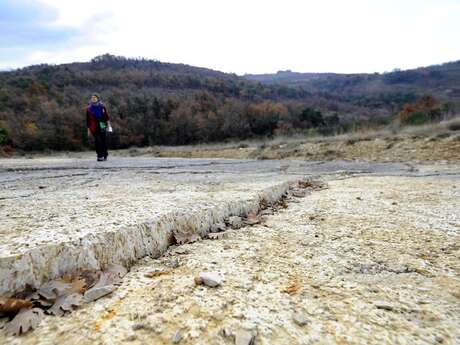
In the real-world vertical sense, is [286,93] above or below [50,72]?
below

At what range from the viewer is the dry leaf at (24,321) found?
1.00m

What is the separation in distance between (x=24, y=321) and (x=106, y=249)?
44 cm

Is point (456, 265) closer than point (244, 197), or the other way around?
point (456, 265)

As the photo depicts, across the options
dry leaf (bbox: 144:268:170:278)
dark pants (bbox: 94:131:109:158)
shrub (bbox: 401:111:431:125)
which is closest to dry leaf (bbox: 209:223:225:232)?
dry leaf (bbox: 144:268:170:278)

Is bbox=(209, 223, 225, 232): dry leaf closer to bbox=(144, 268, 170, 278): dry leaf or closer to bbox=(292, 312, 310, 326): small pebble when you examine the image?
bbox=(144, 268, 170, 278): dry leaf

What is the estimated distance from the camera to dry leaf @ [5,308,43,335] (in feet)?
3.29

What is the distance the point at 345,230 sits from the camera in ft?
6.33

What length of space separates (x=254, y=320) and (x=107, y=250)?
2.47ft

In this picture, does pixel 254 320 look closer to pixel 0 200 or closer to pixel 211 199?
pixel 211 199

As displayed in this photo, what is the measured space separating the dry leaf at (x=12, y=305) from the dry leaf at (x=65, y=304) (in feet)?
0.27

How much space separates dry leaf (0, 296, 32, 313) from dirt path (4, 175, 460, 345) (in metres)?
0.11

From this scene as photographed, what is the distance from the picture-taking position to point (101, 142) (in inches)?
278

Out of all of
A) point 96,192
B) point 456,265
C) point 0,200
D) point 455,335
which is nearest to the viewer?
point 455,335

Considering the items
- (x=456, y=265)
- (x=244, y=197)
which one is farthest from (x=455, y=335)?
(x=244, y=197)
